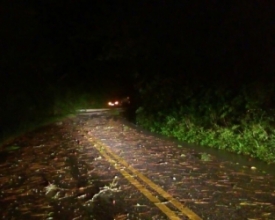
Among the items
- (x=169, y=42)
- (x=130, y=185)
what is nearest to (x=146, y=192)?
(x=130, y=185)

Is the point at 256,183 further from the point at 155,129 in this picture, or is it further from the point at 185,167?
the point at 155,129

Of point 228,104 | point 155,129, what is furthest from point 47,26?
point 228,104

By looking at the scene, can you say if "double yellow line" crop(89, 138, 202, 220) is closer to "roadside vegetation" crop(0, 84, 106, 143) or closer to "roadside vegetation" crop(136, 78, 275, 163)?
"roadside vegetation" crop(136, 78, 275, 163)

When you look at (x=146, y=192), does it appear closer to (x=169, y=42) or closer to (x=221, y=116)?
(x=221, y=116)

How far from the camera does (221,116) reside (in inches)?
605

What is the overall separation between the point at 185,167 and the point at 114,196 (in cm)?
321

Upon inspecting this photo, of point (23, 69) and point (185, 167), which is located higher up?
point (23, 69)

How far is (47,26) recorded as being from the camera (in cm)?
4250

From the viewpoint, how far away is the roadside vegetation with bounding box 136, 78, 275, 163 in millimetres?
12930

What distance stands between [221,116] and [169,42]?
901cm

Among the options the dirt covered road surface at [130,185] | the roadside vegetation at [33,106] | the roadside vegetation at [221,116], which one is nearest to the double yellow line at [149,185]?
the dirt covered road surface at [130,185]

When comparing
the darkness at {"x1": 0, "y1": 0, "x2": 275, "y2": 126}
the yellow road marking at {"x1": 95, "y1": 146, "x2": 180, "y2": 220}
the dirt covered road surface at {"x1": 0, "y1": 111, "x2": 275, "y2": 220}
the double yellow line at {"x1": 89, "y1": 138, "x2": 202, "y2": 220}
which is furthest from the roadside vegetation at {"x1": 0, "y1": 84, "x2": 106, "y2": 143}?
the yellow road marking at {"x1": 95, "y1": 146, "x2": 180, "y2": 220}

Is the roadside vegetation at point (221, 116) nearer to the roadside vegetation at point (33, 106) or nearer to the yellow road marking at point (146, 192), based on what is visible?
the yellow road marking at point (146, 192)

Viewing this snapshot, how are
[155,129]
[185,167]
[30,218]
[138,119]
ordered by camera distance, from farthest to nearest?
[138,119] < [155,129] < [185,167] < [30,218]
